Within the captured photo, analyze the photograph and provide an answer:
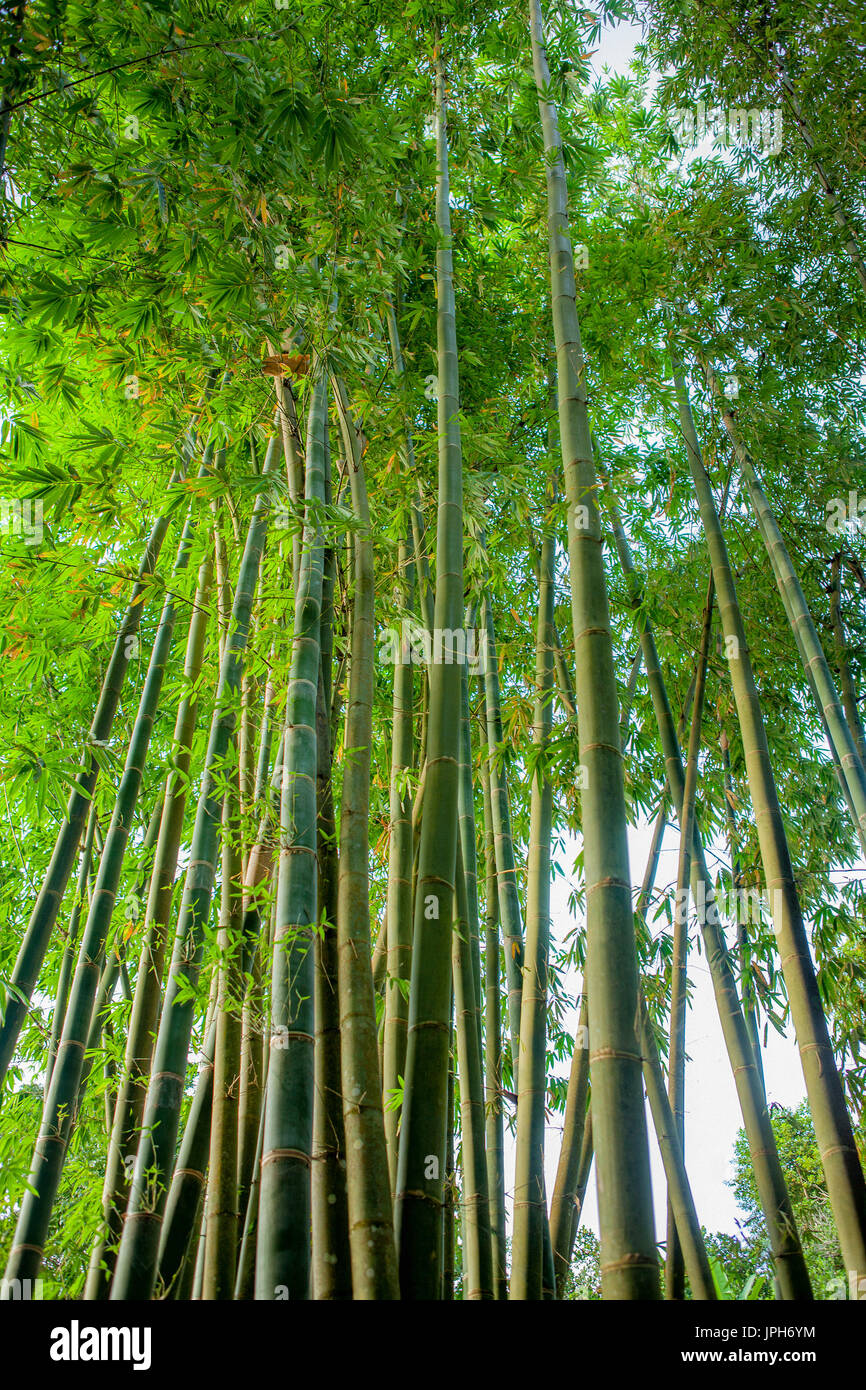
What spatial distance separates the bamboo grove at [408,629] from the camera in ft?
6.75

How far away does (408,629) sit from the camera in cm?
288

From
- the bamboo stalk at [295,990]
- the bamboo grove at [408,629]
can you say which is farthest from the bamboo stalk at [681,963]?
the bamboo stalk at [295,990]

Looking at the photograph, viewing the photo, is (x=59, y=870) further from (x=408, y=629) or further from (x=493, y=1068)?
(x=493, y=1068)

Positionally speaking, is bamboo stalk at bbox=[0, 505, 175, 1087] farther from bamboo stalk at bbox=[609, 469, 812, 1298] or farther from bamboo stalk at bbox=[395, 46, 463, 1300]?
bamboo stalk at bbox=[609, 469, 812, 1298]

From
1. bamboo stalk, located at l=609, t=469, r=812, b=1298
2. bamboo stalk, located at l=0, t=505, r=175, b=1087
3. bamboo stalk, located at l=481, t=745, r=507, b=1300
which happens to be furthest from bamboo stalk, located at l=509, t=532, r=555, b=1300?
bamboo stalk, located at l=0, t=505, r=175, b=1087

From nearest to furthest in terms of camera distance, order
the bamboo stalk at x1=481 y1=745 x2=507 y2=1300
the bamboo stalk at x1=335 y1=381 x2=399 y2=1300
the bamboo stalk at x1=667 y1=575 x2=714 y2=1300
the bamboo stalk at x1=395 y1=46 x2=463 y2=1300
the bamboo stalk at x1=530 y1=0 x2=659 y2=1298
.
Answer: the bamboo stalk at x1=530 y1=0 x2=659 y2=1298 → the bamboo stalk at x1=335 y1=381 x2=399 y2=1300 → the bamboo stalk at x1=395 y1=46 x2=463 y2=1300 → the bamboo stalk at x1=481 y1=745 x2=507 y2=1300 → the bamboo stalk at x1=667 y1=575 x2=714 y2=1300

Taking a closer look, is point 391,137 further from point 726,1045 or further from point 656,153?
point 726,1045

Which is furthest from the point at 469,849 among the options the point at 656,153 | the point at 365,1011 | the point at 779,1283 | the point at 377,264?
the point at 656,153

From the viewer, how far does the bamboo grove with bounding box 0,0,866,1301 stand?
2.06m

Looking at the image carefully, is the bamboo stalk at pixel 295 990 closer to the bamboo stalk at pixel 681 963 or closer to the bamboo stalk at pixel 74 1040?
the bamboo stalk at pixel 74 1040

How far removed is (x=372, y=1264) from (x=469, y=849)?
1.53 metres

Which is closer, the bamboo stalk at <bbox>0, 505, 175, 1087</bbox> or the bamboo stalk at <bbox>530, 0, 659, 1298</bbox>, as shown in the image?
the bamboo stalk at <bbox>530, 0, 659, 1298</bbox>

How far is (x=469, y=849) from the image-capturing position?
3.07 m

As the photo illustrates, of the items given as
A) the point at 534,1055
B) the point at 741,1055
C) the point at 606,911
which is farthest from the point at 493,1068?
the point at 606,911
